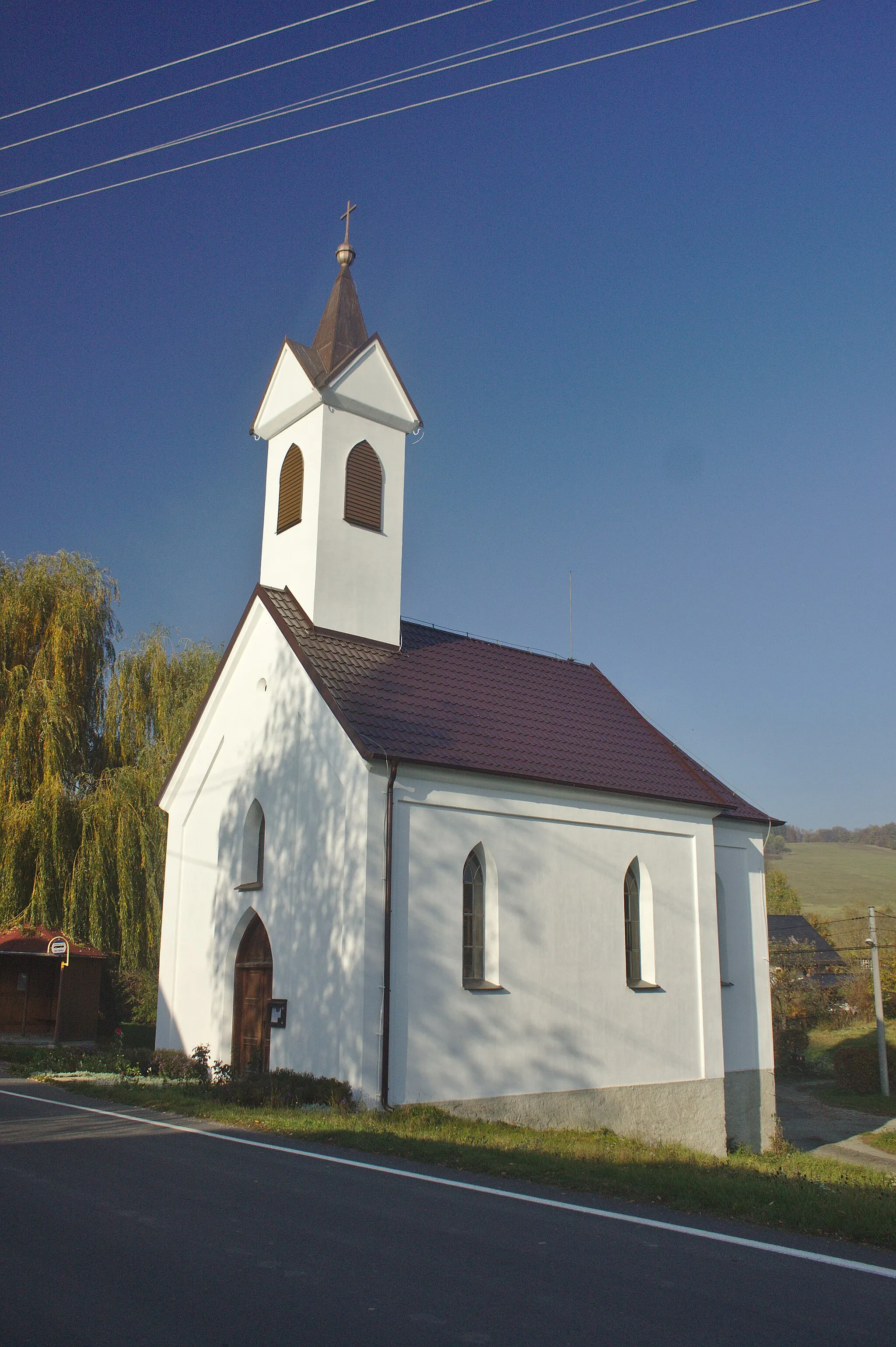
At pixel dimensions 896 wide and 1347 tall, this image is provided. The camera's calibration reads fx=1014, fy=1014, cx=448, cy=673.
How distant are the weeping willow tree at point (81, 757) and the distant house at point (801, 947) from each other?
111ft

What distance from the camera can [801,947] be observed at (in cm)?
5241

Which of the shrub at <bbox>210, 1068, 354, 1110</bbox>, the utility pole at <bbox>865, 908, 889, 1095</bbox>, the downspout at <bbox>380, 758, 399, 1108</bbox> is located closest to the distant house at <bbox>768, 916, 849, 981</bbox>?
the utility pole at <bbox>865, 908, 889, 1095</bbox>

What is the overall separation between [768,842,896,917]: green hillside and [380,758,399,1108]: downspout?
80.2m

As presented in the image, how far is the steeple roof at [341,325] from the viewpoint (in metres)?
21.0

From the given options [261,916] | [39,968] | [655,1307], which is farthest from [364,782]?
[39,968]

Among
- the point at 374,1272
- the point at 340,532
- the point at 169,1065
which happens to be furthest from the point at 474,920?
the point at 374,1272

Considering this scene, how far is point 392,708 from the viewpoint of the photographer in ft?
56.4

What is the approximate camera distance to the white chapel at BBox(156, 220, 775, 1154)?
15.4m

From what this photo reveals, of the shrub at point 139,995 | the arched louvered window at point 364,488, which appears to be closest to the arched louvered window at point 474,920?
the arched louvered window at point 364,488

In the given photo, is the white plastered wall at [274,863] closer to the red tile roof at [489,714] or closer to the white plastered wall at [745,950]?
the red tile roof at [489,714]

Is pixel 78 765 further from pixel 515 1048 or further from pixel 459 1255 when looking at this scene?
pixel 459 1255

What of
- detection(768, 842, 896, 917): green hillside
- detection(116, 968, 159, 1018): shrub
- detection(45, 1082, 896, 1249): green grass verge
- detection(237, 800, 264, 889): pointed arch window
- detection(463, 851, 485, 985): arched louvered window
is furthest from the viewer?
detection(768, 842, 896, 917): green hillside

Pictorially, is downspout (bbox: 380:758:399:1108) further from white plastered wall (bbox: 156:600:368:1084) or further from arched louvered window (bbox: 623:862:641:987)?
arched louvered window (bbox: 623:862:641:987)

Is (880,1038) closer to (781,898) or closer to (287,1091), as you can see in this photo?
(287,1091)
